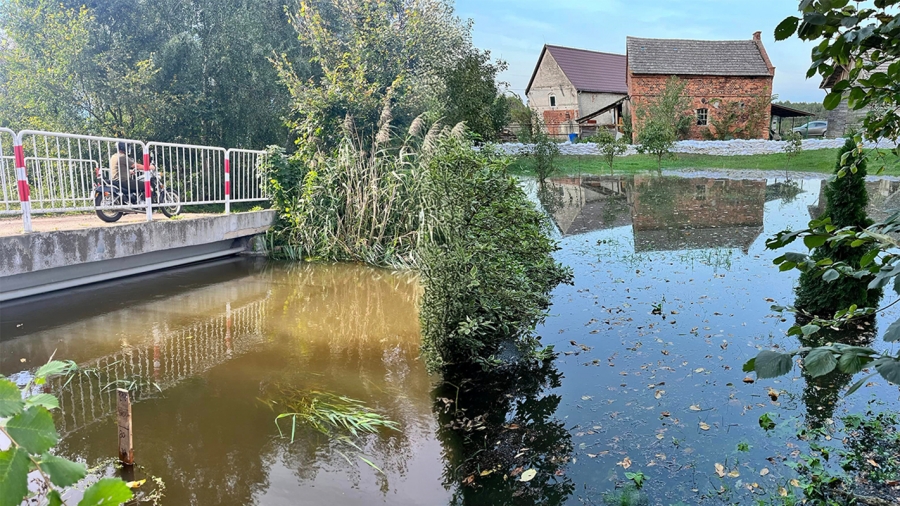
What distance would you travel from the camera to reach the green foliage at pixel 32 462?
0.72 m

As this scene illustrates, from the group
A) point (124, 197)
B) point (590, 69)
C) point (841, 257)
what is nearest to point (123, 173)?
point (124, 197)

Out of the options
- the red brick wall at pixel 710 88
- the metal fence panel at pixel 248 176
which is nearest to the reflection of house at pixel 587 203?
the metal fence panel at pixel 248 176

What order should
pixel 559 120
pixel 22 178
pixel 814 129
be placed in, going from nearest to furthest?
pixel 22 178 → pixel 814 129 → pixel 559 120

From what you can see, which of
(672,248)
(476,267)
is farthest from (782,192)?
(476,267)

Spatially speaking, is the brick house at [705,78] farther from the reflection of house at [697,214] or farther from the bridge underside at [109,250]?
the bridge underside at [109,250]

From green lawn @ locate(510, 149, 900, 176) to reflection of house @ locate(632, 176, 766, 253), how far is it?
22.4 ft

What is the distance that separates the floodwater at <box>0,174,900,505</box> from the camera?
334cm

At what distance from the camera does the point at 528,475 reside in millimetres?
3332

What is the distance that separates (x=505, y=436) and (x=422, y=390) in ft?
3.23

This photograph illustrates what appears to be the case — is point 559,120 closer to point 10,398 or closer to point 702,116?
point 702,116

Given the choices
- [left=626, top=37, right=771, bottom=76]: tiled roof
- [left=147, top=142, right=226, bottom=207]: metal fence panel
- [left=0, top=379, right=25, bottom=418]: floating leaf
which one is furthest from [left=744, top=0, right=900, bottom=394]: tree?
[left=626, top=37, right=771, bottom=76]: tiled roof

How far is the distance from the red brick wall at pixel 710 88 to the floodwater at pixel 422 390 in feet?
98.0

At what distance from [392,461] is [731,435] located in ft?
6.82

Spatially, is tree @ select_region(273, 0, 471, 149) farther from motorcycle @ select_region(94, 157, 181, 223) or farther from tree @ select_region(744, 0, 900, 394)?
tree @ select_region(744, 0, 900, 394)
